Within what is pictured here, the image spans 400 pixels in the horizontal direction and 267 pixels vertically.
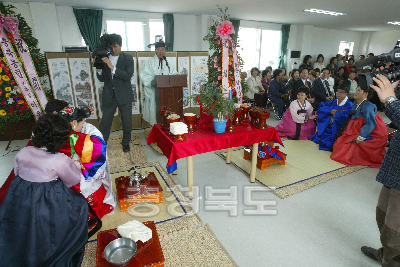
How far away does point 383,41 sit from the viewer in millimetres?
11914

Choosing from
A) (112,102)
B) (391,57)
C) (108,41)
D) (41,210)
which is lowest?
(41,210)

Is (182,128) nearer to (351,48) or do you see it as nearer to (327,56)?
(327,56)

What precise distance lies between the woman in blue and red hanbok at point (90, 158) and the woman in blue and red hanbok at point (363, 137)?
9.83ft

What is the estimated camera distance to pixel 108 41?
3.02 metres

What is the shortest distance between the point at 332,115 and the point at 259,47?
21.7 feet

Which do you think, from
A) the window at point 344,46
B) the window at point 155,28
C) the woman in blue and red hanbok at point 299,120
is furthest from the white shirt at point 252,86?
the window at point 344,46

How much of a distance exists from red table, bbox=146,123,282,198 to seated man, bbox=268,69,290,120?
3172 mm

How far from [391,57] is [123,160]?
3.00m

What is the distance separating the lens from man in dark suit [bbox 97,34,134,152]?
3113 millimetres

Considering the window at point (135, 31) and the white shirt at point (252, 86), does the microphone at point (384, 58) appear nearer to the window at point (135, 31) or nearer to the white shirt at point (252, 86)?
the white shirt at point (252, 86)

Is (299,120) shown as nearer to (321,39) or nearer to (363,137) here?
(363,137)

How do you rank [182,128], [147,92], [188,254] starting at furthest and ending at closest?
[147,92]
[182,128]
[188,254]

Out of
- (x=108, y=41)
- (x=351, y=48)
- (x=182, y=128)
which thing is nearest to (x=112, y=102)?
(x=108, y=41)

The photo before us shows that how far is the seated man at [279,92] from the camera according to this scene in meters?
5.45
